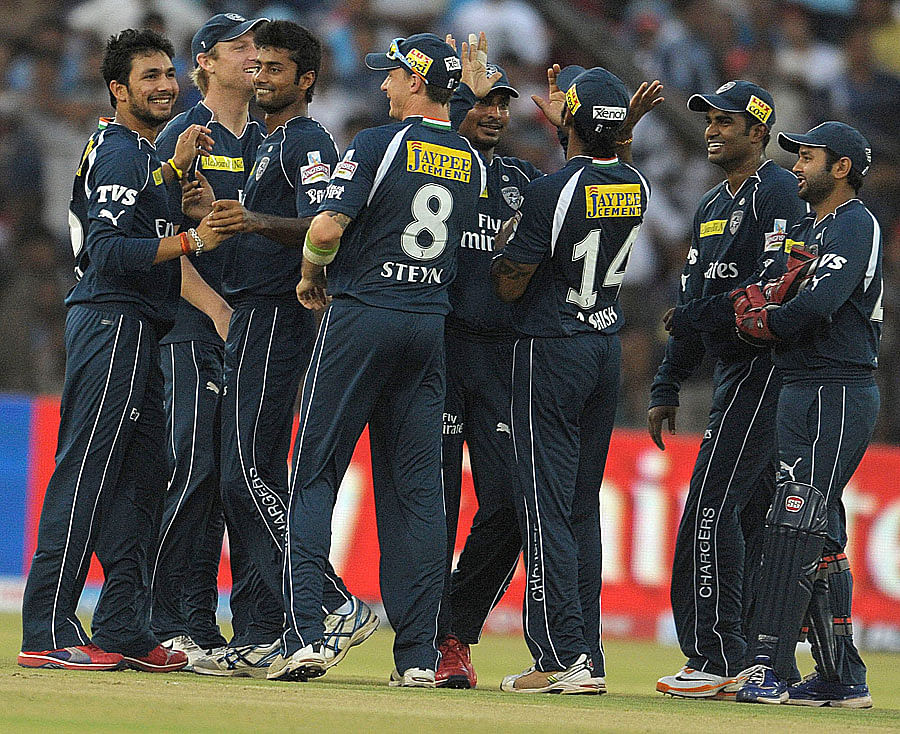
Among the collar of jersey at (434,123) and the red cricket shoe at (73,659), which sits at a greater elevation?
the collar of jersey at (434,123)

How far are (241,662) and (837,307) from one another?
3.02 meters

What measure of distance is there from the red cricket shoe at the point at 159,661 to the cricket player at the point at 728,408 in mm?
2238

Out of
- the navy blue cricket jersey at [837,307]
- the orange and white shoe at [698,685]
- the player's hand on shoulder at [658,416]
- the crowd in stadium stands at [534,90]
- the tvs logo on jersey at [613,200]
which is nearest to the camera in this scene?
the navy blue cricket jersey at [837,307]

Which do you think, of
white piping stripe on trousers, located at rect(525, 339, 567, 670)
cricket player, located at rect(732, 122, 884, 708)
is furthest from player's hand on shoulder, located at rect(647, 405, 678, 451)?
white piping stripe on trousers, located at rect(525, 339, 567, 670)

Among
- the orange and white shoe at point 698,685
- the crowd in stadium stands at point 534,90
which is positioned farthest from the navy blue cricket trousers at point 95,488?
the crowd in stadium stands at point 534,90

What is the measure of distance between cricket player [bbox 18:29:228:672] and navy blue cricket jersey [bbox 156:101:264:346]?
20.0 inches

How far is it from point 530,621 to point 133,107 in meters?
2.86

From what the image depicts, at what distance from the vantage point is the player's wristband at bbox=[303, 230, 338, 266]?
6.32m

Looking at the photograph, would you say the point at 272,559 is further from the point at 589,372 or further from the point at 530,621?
the point at 589,372

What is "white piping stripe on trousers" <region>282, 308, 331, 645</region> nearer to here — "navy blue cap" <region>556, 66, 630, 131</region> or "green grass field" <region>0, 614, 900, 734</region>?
"green grass field" <region>0, 614, 900, 734</region>

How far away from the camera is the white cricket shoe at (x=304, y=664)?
20.7 feet

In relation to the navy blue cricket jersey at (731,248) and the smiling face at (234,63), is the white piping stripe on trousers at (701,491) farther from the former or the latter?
the smiling face at (234,63)

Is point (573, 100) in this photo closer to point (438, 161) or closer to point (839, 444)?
point (438, 161)

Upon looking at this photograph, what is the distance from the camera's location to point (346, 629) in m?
6.60
